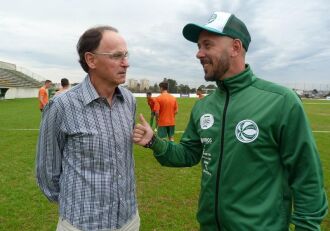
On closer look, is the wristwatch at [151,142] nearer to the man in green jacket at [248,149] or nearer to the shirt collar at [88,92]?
the man in green jacket at [248,149]

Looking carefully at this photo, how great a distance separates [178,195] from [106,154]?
4526mm

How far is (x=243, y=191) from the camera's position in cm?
238

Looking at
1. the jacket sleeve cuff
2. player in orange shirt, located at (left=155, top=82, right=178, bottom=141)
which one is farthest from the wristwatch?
player in orange shirt, located at (left=155, top=82, right=178, bottom=141)

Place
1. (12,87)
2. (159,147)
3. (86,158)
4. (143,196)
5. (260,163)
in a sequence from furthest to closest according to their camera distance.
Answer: (12,87) < (143,196) < (159,147) < (86,158) < (260,163)

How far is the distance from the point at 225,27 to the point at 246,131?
0.70 m

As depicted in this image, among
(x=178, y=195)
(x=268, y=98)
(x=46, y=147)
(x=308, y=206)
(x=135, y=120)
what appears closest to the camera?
(x=308, y=206)

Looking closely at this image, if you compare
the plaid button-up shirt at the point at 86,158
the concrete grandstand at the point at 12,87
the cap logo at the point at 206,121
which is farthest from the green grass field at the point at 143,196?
the concrete grandstand at the point at 12,87

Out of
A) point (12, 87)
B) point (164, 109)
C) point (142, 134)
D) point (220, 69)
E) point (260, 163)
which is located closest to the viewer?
point (260, 163)

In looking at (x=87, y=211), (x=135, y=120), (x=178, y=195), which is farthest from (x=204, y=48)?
(x=178, y=195)

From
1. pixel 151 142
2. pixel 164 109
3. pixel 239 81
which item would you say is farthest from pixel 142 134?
pixel 164 109

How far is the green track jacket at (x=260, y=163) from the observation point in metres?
2.26

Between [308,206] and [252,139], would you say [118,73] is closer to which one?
[252,139]

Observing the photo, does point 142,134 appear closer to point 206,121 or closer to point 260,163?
point 206,121

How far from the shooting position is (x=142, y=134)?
9.34 ft
